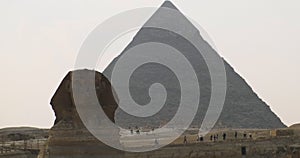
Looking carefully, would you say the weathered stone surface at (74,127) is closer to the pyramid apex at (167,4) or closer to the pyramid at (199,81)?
the pyramid at (199,81)

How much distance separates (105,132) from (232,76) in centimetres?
12149

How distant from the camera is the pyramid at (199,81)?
107m

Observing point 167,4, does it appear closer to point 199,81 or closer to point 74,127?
point 199,81

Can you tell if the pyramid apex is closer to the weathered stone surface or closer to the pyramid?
the pyramid

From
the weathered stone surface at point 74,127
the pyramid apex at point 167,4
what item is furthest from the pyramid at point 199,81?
the weathered stone surface at point 74,127

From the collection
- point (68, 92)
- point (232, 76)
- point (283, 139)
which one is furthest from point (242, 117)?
point (68, 92)

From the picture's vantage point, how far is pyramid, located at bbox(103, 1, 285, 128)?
4227 inches

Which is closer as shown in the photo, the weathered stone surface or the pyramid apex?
the weathered stone surface

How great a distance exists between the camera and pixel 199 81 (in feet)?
392

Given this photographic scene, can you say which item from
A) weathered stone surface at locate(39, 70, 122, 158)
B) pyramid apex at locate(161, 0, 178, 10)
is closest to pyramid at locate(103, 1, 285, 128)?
pyramid apex at locate(161, 0, 178, 10)

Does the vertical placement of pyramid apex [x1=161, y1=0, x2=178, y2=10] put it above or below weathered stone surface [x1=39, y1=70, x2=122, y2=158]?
above

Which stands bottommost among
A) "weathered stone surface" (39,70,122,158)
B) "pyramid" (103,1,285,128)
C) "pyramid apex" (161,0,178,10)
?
"weathered stone surface" (39,70,122,158)

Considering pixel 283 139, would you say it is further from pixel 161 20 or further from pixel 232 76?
pixel 232 76

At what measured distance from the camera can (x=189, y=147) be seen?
91.0 ft
